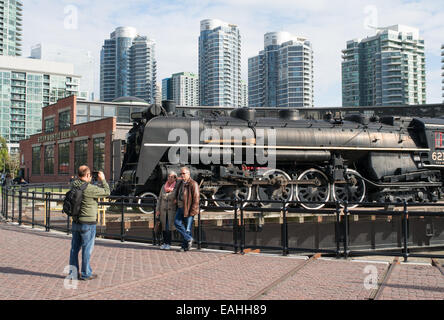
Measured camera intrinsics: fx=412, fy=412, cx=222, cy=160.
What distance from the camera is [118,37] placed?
538 ft

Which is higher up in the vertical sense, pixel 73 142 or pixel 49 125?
pixel 49 125

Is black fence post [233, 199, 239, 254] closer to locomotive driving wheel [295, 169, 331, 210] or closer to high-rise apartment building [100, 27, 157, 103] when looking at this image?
locomotive driving wheel [295, 169, 331, 210]

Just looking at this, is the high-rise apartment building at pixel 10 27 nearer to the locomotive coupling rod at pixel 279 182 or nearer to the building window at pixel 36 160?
the building window at pixel 36 160

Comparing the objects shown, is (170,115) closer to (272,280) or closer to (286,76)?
(272,280)

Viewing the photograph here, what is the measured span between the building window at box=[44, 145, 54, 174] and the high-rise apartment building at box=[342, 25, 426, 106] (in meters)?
109

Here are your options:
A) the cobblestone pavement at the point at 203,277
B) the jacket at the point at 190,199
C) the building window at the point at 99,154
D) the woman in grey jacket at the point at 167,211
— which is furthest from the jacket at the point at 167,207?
the building window at the point at 99,154

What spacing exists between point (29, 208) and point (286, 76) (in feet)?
397

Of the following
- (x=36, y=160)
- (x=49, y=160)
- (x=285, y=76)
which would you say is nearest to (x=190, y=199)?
(x=49, y=160)

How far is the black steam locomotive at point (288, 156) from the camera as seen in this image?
44.2ft

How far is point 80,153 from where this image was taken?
143 feet

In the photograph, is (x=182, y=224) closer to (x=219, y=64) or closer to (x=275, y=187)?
(x=275, y=187)

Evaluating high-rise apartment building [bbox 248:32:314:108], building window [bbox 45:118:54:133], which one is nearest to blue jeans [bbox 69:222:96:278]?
building window [bbox 45:118:54:133]

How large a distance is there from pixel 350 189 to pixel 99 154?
2955cm

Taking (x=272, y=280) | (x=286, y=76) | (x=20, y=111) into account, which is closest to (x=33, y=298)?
(x=272, y=280)
